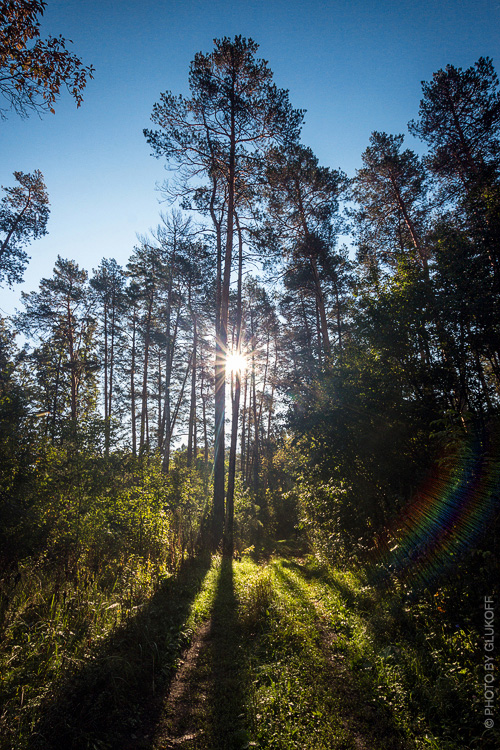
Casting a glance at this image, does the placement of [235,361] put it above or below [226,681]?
above

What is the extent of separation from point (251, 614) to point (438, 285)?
8.52m

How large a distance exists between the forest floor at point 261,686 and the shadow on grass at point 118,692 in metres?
0.01

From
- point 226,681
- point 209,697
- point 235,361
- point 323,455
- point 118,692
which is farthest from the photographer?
point 235,361

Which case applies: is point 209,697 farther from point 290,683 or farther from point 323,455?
point 323,455

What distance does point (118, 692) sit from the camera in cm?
348

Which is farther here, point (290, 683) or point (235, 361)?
point (235, 361)

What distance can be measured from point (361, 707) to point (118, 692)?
2891 millimetres

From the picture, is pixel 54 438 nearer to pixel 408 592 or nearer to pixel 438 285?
pixel 408 592

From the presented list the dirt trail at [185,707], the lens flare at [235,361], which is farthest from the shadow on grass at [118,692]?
the lens flare at [235,361]

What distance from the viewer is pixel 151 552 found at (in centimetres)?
824

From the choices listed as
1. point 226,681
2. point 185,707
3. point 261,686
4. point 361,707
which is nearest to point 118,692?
point 185,707

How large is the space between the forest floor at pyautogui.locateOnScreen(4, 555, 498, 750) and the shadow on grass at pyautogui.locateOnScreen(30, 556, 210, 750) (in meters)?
0.01

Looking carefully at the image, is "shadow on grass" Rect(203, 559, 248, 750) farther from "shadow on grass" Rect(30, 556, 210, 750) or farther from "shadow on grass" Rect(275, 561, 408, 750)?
"shadow on grass" Rect(275, 561, 408, 750)

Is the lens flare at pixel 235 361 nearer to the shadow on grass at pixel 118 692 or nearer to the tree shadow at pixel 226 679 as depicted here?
the tree shadow at pixel 226 679
